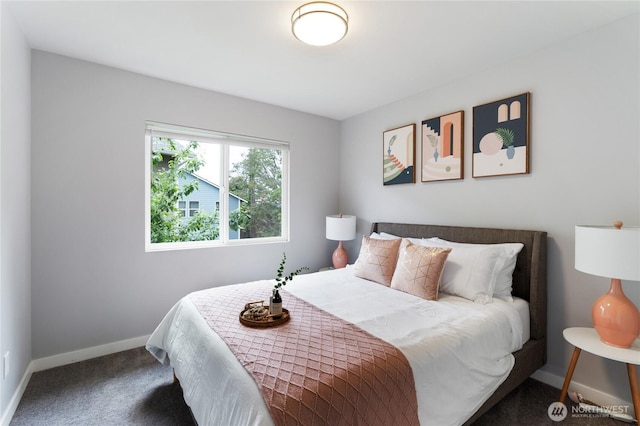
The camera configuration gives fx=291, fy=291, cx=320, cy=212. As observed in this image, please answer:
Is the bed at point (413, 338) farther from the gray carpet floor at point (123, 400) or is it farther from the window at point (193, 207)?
the window at point (193, 207)

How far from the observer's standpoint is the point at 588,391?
6.60 ft

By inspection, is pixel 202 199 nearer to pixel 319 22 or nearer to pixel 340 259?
pixel 340 259

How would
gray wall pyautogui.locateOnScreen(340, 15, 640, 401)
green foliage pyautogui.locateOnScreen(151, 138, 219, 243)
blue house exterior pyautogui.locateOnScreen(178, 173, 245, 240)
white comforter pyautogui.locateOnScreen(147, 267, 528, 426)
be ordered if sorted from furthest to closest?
blue house exterior pyautogui.locateOnScreen(178, 173, 245, 240)
green foliage pyautogui.locateOnScreen(151, 138, 219, 243)
gray wall pyautogui.locateOnScreen(340, 15, 640, 401)
white comforter pyautogui.locateOnScreen(147, 267, 528, 426)

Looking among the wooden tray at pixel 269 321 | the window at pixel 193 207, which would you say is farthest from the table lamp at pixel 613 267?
the window at pixel 193 207

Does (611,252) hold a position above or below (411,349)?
above

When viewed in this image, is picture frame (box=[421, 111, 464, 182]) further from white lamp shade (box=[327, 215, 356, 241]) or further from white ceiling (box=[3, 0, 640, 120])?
white lamp shade (box=[327, 215, 356, 241])

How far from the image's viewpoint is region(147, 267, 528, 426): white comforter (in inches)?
49.7

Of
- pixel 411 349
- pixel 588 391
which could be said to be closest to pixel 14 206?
pixel 411 349

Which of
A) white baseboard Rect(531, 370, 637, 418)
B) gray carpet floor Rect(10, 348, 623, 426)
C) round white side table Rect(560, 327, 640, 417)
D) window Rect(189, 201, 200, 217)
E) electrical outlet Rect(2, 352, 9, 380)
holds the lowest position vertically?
gray carpet floor Rect(10, 348, 623, 426)

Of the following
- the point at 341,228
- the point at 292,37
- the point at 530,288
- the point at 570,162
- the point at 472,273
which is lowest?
the point at 530,288

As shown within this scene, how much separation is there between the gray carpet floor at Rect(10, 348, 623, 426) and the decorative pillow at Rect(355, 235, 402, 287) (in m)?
1.13

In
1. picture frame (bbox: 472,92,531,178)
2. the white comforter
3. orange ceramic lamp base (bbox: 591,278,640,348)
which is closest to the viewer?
the white comforter

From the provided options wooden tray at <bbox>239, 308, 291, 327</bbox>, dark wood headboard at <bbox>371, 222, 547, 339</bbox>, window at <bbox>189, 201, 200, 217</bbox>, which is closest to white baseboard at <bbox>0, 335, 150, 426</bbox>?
window at <bbox>189, 201, 200, 217</bbox>

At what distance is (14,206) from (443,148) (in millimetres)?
3413
